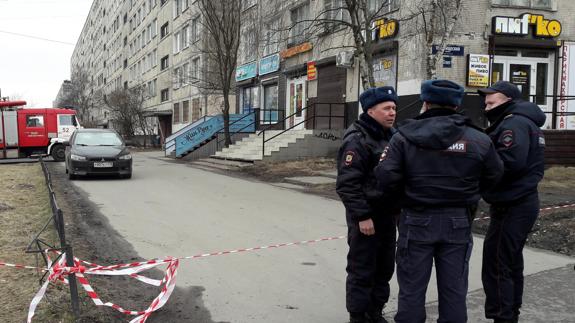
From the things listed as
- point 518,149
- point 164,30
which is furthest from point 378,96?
point 164,30

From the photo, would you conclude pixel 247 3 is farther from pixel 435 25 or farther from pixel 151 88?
pixel 151 88

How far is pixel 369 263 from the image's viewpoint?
3.62 metres

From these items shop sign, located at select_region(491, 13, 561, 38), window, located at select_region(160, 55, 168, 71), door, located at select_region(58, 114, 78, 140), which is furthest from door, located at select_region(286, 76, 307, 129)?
window, located at select_region(160, 55, 168, 71)

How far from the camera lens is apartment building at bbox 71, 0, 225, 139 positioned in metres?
36.4

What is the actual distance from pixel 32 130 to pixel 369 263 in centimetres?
2417

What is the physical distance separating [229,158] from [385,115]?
55.7ft

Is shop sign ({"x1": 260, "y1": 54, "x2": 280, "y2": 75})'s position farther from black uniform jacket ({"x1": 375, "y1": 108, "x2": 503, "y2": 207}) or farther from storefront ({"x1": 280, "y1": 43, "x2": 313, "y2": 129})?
black uniform jacket ({"x1": 375, "y1": 108, "x2": 503, "y2": 207})

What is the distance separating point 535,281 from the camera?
4914 millimetres

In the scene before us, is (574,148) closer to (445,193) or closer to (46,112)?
(445,193)

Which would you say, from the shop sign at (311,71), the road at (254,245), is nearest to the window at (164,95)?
the shop sign at (311,71)

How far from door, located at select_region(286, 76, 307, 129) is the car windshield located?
31.6ft

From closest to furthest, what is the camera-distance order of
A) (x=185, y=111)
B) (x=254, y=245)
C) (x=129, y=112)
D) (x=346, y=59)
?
(x=254, y=245) < (x=346, y=59) < (x=185, y=111) < (x=129, y=112)

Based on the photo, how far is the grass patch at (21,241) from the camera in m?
3.97

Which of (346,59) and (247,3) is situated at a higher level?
(247,3)
